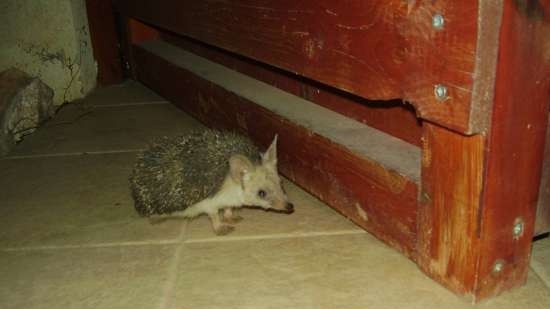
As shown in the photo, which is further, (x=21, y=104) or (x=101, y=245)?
(x=21, y=104)

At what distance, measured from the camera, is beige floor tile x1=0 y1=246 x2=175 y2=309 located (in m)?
2.30

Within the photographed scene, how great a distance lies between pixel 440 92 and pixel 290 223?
1.28 m

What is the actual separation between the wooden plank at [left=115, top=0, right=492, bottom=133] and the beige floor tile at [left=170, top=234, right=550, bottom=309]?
75cm

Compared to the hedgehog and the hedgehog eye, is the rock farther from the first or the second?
the hedgehog eye

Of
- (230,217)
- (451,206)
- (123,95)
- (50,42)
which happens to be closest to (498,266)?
(451,206)

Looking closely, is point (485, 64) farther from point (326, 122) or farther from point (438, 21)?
point (326, 122)

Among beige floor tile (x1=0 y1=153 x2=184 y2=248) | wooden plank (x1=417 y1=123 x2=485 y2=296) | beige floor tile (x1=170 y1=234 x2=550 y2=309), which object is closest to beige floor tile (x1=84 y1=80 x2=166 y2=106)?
beige floor tile (x1=0 y1=153 x2=184 y2=248)

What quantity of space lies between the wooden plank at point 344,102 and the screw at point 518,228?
2.28 feet

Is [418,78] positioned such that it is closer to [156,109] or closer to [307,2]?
[307,2]

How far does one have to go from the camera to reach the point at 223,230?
2.85 m

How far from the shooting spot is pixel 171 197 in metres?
2.85

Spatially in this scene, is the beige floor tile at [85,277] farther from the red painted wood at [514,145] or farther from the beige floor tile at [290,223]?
the red painted wood at [514,145]

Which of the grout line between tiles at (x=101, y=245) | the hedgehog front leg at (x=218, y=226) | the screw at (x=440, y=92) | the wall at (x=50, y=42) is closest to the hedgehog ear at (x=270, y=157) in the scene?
the hedgehog front leg at (x=218, y=226)

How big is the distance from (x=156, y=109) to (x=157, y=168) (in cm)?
209
